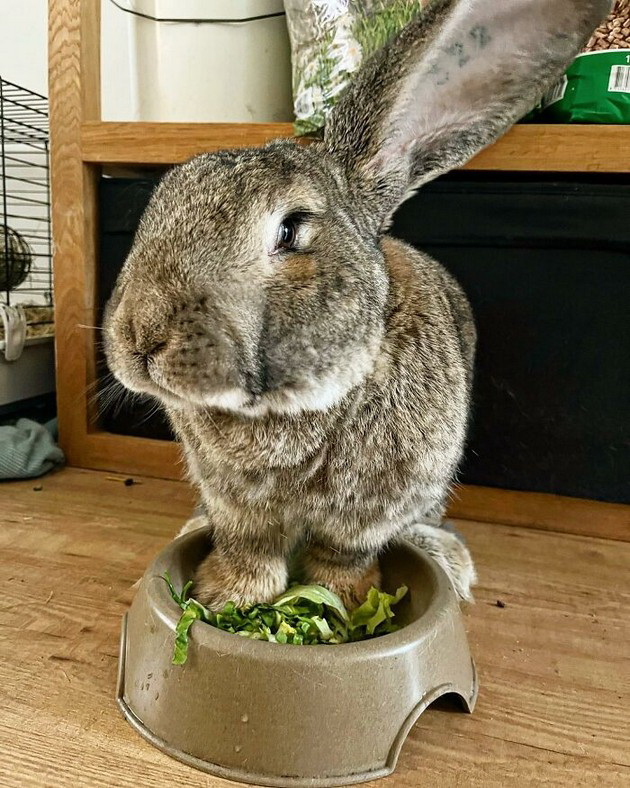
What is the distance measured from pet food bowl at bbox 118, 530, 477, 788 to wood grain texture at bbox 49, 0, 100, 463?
1.13m

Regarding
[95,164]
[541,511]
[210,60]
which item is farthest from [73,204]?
[541,511]

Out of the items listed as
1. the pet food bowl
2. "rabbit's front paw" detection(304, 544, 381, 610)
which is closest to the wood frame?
"rabbit's front paw" detection(304, 544, 381, 610)

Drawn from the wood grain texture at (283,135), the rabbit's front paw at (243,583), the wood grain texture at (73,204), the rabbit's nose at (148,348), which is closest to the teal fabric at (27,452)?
the wood grain texture at (73,204)

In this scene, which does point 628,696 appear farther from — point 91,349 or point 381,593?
point 91,349

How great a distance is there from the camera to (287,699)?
86cm

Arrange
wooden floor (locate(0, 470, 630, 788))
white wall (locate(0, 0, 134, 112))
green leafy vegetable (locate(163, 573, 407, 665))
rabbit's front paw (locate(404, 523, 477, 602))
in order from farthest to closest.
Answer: white wall (locate(0, 0, 134, 112)) < rabbit's front paw (locate(404, 523, 477, 602)) < green leafy vegetable (locate(163, 573, 407, 665)) < wooden floor (locate(0, 470, 630, 788))

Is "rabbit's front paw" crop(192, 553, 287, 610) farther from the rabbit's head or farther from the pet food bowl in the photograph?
the rabbit's head

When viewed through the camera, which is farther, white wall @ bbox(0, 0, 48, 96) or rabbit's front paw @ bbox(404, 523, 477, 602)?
white wall @ bbox(0, 0, 48, 96)

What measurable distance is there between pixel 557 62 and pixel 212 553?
950mm

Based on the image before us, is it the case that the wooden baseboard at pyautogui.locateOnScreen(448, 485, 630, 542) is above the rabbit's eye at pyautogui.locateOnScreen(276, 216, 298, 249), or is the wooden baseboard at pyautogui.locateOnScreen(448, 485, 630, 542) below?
below

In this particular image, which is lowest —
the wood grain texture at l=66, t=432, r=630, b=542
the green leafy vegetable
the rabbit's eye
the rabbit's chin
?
the wood grain texture at l=66, t=432, r=630, b=542

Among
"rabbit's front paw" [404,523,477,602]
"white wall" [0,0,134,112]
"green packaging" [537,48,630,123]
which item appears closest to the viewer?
"rabbit's front paw" [404,523,477,602]

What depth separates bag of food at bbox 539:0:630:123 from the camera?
4.97 ft

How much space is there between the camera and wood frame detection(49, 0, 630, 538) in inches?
61.4
